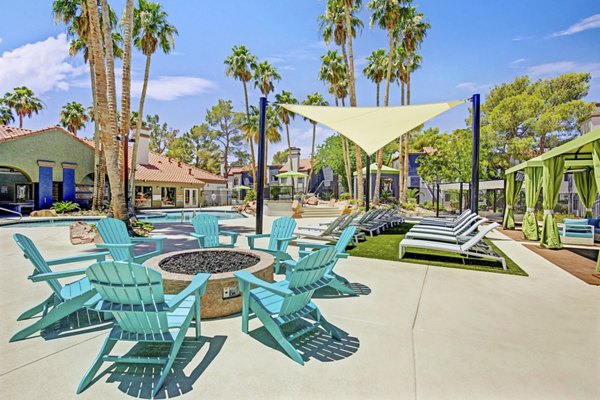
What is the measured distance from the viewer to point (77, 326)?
3.35 metres

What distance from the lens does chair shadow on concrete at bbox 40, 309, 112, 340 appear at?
3180mm

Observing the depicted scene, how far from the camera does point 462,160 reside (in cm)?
2244

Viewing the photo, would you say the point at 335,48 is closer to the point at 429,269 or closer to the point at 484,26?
the point at 484,26

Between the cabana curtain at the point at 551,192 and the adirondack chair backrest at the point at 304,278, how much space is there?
7902 mm

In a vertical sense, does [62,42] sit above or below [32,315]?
above

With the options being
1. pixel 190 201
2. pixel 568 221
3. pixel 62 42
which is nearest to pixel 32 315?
pixel 568 221

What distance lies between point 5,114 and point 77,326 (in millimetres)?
35945

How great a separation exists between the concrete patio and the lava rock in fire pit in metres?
0.74

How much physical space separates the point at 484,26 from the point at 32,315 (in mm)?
16114

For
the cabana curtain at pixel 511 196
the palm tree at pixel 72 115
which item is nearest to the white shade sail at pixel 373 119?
the cabana curtain at pixel 511 196

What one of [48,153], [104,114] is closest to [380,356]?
[104,114]

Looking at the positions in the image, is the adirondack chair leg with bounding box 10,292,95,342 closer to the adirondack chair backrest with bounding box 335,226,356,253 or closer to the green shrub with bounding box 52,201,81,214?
the adirondack chair backrest with bounding box 335,226,356,253

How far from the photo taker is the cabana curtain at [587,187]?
34.0 ft

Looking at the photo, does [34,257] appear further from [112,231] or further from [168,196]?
[168,196]
